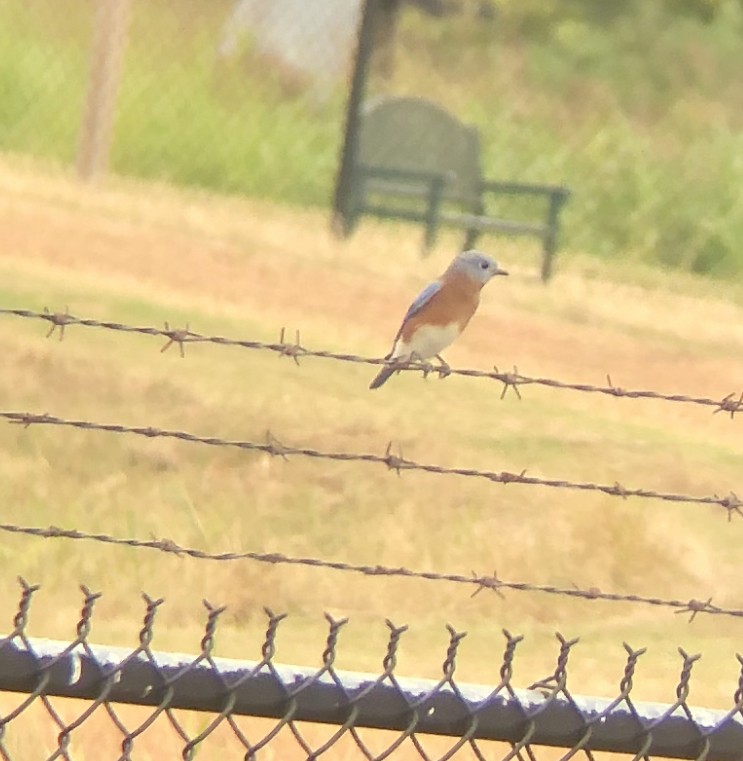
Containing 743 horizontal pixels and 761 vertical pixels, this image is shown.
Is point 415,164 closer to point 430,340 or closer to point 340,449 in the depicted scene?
point 340,449

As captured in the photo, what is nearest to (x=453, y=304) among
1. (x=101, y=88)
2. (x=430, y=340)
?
(x=430, y=340)

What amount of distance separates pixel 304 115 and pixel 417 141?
3.98 ft

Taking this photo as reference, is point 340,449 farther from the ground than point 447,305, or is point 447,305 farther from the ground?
point 447,305

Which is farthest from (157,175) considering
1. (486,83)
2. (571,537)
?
(571,537)

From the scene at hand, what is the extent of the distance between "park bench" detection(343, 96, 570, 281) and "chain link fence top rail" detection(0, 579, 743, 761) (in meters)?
7.39

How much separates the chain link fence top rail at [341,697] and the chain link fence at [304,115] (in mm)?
7766

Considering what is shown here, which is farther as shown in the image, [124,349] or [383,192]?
[383,192]

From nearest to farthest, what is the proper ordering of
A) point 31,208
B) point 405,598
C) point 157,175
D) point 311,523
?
point 405,598, point 311,523, point 31,208, point 157,175

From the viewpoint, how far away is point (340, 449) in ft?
20.4

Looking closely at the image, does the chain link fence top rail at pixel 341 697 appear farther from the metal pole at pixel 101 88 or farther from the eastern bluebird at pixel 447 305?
the metal pole at pixel 101 88

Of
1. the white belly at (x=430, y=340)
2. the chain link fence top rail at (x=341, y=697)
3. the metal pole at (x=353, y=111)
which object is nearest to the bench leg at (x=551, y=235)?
the metal pole at (x=353, y=111)

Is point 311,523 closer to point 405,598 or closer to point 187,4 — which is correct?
point 405,598

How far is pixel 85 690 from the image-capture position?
6.68 ft

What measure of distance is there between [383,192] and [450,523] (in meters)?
4.24
